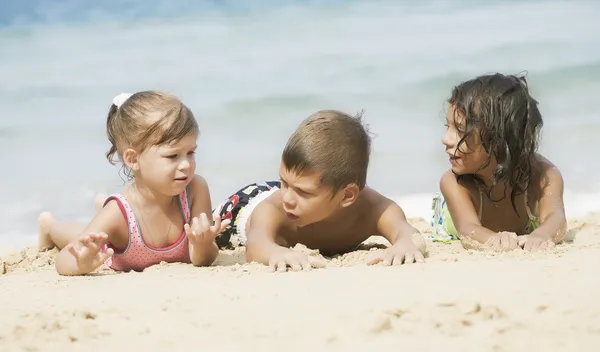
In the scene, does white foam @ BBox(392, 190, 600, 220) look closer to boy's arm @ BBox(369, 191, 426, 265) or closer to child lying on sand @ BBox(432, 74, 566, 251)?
child lying on sand @ BBox(432, 74, 566, 251)

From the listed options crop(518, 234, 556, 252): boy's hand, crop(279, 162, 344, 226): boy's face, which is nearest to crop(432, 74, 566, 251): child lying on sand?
crop(518, 234, 556, 252): boy's hand

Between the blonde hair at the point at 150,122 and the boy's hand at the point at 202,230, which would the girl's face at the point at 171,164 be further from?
the boy's hand at the point at 202,230

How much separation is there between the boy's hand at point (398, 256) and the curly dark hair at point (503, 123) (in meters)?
0.97

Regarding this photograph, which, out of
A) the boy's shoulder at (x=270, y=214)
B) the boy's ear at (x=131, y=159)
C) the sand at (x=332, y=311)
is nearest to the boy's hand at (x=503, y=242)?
the sand at (x=332, y=311)

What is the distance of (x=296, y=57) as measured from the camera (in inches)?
556

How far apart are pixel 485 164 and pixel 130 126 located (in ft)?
6.79

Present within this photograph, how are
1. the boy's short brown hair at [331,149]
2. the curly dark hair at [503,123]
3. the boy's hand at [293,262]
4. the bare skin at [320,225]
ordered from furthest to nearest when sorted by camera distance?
the curly dark hair at [503,123] < the boy's short brown hair at [331,149] < the bare skin at [320,225] < the boy's hand at [293,262]

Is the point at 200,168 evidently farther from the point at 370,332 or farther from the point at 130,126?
the point at 370,332

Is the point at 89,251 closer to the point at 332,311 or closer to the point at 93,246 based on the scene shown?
→ the point at 93,246

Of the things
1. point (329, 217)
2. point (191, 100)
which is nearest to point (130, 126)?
point (329, 217)

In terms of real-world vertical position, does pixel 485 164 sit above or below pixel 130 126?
below

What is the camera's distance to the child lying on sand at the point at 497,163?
4.70 meters

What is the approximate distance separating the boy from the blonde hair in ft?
1.84

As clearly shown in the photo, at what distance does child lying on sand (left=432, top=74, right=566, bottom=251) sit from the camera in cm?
470
